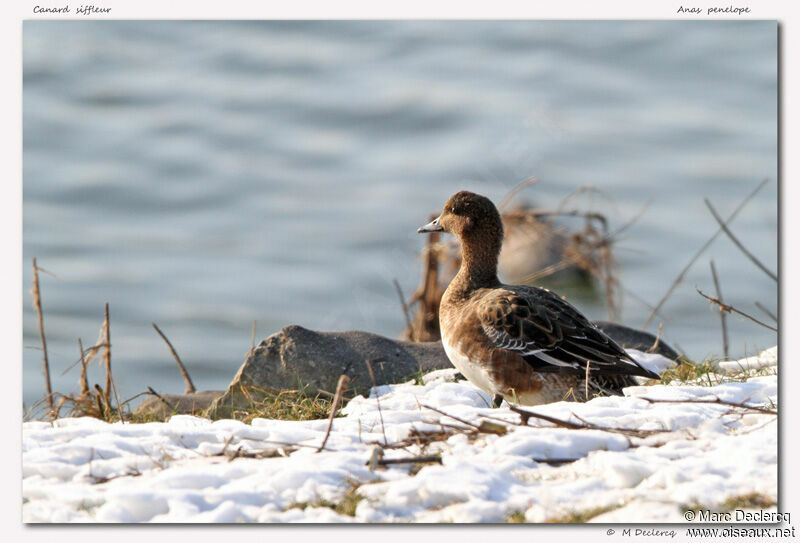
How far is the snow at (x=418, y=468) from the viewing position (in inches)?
168

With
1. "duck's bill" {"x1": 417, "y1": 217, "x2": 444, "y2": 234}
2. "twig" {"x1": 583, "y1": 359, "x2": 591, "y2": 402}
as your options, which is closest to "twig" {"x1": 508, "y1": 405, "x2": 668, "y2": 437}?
"twig" {"x1": 583, "y1": 359, "x2": 591, "y2": 402}

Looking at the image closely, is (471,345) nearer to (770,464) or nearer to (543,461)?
(543,461)

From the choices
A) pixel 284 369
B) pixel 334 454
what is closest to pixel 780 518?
pixel 334 454

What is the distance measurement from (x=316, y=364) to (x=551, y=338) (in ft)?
5.26

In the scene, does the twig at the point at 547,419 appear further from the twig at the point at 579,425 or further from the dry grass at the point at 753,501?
the dry grass at the point at 753,501

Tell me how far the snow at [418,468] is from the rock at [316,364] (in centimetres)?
122

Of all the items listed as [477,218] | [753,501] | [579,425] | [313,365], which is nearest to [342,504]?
[579,425]

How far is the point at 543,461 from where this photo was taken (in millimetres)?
4578

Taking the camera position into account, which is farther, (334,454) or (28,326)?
(28,326)

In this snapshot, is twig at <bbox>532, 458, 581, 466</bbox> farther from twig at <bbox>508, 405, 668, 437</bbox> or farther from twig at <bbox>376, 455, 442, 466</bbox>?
twig at <bbox>376, 455, 442, 466</bbox>

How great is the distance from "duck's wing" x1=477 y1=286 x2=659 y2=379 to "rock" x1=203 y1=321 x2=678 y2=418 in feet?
2.81

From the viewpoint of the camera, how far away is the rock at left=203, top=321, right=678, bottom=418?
668 cm

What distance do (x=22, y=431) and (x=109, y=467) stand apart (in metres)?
0.73

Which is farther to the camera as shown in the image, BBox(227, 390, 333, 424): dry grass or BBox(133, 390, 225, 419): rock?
BBox(133, 390, 225, 419): rock
